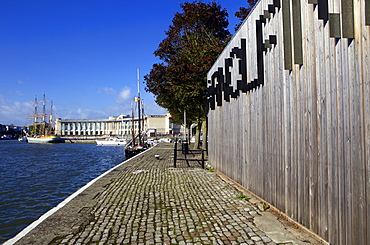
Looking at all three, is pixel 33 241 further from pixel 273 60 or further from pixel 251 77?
pixel 251 77

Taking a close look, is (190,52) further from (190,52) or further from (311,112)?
(311,112)

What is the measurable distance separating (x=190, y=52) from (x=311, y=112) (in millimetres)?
15631

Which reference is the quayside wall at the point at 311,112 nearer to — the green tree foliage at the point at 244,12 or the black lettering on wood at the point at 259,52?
the black lettering on wood at the point at 259,52

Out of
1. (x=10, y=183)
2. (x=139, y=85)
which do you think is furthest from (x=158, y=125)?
(x=10, y=183)

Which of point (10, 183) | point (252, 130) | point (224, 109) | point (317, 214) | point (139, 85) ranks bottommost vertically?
point (10, 183)

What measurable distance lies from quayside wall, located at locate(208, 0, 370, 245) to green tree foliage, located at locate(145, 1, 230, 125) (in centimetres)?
1037

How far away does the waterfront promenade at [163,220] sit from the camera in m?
5.00

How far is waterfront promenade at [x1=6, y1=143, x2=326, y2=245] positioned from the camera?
5000mm

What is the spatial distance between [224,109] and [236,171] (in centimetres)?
259

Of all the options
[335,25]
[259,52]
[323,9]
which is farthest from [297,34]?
[259,52]

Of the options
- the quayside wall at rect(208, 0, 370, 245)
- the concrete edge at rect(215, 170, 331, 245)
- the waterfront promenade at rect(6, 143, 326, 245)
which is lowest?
the waterfront promenade at rect(6, 143, 326, 245)

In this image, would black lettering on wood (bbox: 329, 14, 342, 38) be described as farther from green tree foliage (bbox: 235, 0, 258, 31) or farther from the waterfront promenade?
green tree foliage (bbox: 235, 0, 258, 31)

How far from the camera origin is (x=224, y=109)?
11.5 m

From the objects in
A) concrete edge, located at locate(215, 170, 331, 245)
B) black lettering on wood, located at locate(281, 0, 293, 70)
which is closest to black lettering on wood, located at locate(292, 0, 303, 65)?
black lettering on wood, located at locate(281, 0, 293, 70)
